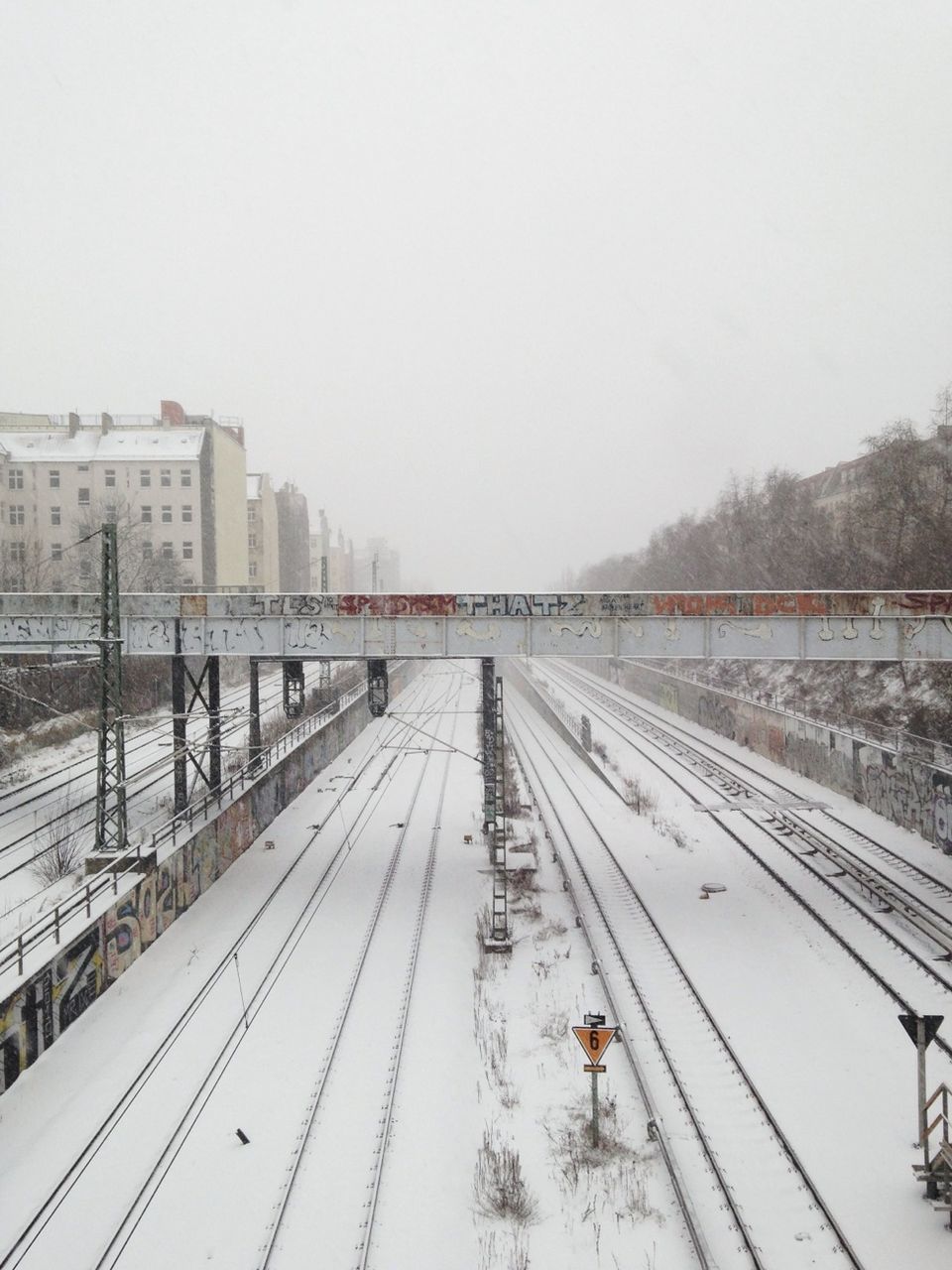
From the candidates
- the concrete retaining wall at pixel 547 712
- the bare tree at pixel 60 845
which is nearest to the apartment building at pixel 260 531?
the concrete retaining wall at pixel 547 712

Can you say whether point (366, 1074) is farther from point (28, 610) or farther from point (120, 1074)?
point (28, 610)

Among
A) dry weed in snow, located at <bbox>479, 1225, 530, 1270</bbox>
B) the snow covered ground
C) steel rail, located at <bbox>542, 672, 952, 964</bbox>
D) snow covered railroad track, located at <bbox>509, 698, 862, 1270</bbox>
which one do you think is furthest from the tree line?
dry weed in snow, located at <bbox>479, 1225, 530, 1270</bbox>

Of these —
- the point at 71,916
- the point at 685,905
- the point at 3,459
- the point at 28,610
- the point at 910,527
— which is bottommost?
the point at 685,905

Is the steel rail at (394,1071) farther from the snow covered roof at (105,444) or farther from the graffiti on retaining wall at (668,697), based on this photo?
the snow covered roof at (105,444)

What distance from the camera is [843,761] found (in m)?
28.2

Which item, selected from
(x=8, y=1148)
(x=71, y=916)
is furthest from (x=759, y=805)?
(x=8, y=1148)

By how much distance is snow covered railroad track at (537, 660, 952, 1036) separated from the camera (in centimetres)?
1476

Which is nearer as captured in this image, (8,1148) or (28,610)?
(8,1148)

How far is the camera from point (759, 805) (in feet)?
89.9

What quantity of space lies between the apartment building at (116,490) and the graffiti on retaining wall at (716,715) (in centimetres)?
3554

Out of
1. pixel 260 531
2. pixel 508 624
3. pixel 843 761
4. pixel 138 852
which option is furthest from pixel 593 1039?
pixel 260 531

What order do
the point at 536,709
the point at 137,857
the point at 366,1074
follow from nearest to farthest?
the point at 366,1074 < the point at 137,857 < the point at 536,709

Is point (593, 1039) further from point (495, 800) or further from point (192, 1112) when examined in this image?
point (495, 800)

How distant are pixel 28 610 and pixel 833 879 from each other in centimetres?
2054
